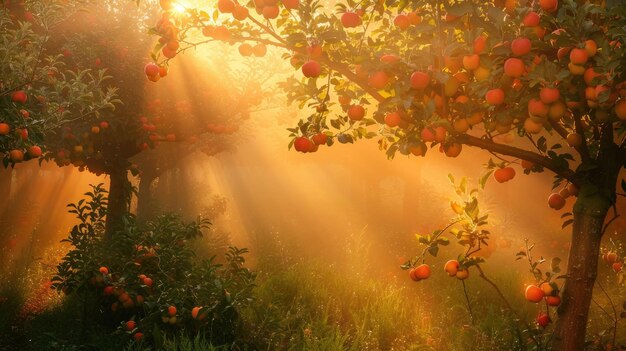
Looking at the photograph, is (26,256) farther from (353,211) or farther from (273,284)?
(353,211)

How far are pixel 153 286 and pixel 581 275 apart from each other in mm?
4606

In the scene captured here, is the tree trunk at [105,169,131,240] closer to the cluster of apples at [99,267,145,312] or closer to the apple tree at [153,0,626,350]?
the cluster of apples at [99,267,145,312]

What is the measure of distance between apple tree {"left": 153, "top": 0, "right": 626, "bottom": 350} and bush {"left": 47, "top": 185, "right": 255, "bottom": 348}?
287cm

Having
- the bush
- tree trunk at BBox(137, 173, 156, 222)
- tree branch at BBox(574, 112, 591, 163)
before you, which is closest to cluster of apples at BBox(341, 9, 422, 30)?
tree branch at BBox(574, 112, 591, 163)

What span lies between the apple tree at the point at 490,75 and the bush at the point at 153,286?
2.87 meters

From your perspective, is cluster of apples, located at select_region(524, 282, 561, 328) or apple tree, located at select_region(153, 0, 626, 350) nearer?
apple tree, located at select_region(153, 0, 626, 350)

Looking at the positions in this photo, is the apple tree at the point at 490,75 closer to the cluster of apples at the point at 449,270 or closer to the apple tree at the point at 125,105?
the cluster of apples at the point at 449,270

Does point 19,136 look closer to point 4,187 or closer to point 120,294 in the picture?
point 120,294

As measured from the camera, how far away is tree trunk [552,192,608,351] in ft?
9.42

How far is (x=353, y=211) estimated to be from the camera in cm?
1948

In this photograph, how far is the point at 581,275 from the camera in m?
2.88

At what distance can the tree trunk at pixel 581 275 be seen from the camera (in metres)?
2.87

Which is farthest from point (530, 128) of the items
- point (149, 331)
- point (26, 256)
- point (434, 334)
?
point (26, 256)

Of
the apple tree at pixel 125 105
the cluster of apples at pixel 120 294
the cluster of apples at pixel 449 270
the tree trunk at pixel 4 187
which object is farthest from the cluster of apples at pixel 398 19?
the tree trunk at pixel 4 187
